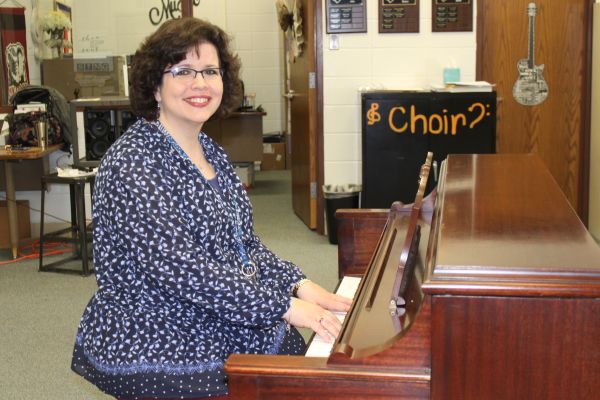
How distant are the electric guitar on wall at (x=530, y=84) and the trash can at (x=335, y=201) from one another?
1268mm

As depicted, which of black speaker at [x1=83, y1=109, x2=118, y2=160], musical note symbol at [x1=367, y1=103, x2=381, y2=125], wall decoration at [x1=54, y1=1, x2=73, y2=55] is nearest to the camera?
musical note symbol at [x1=367, y1=103, x2=381, y2=125]

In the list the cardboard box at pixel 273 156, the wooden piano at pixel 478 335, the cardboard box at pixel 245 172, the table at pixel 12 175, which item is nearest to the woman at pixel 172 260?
the wooden piano at pixel 478 335

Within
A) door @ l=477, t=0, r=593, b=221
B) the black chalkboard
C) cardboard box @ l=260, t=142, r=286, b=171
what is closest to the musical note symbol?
the black chalkboard

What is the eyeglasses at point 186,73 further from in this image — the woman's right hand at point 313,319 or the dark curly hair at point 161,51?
the woman's right hand at point 313,319

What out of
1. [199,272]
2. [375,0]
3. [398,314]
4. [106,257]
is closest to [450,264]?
[398,314]

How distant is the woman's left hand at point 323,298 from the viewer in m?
1.89

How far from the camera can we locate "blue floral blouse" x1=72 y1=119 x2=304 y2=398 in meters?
1.61

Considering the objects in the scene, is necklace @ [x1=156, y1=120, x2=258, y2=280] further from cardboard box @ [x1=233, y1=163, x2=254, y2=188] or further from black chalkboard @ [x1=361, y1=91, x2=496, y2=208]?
cardboard box @ [x1=233, y1=163, x2=254, y2=188]

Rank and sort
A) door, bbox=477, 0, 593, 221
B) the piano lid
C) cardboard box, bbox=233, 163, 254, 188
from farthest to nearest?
cardboard box, bbox=233, 163, 254, 188 < door, bbox=477, 0, 593, 221 < the piano lid

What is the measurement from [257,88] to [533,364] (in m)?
8.08

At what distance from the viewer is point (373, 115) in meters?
5.03

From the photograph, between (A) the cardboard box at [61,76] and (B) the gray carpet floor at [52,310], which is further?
(A) the cardboard box at [61,76]

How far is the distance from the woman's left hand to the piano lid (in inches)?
13.6

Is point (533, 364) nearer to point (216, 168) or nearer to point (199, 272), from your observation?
point (199, 272)
